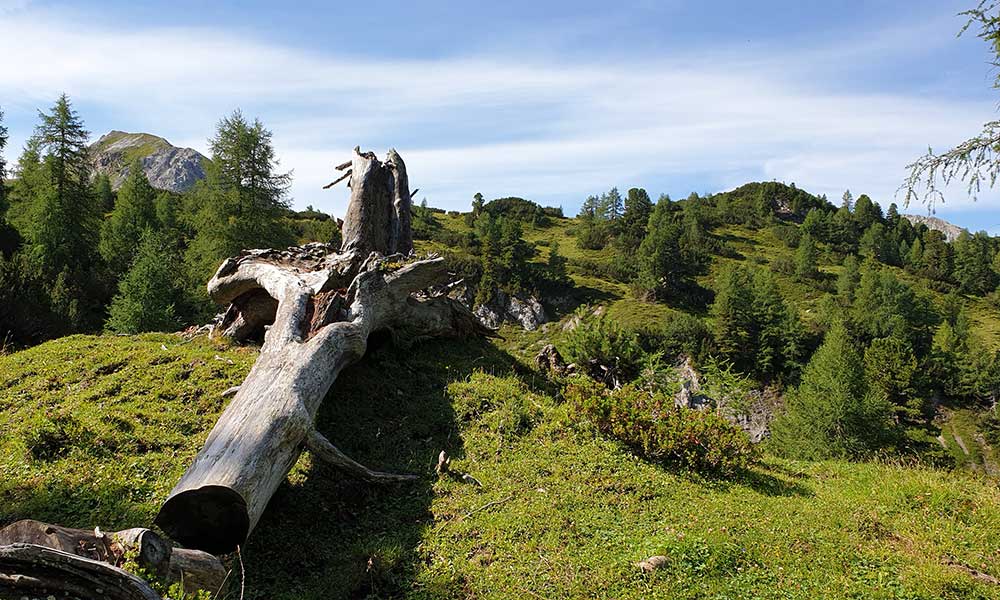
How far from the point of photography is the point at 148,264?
26234 millimetres

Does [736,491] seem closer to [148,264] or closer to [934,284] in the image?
[148,264]

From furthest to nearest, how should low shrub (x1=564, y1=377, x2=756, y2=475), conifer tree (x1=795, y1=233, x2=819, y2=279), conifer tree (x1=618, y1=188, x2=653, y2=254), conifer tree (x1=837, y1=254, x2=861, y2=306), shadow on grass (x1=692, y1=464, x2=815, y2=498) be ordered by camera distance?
1. conifer tree (x1=618, y1=188, x2=653, y2=254)
2. conifer tree (x1=795, y1=233, x2=819, y2=279)
3. conifer tree (x1=837, y1=254, x2=861, y2=306)
4. low shrub (x1=564, y1=377, x2=756, y2=475)
5. shadow on grass (x1=692, y1=464, x2=815, y2=498)

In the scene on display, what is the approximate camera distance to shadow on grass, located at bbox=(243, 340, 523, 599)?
5621 millimetres

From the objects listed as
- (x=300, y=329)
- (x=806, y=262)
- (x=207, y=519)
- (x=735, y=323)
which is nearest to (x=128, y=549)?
(x=207, y=519)

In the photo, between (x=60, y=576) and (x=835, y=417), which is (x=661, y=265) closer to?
(x=835, y=417)

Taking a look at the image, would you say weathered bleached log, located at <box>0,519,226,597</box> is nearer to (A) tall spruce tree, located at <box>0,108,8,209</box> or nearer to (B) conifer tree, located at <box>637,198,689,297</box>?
(A) tall spruce tree, located at <box>0,108,8,209</box>

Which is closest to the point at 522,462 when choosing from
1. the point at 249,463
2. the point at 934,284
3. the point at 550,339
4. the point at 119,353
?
the point at 249,463

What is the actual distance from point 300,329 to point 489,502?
17.3 feet

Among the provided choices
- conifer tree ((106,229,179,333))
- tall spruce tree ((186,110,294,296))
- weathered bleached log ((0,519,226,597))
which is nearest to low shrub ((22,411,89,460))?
weathered bleached log ((0,519,226,597))

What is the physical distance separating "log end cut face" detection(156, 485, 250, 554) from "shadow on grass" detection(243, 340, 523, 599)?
13.0 inches

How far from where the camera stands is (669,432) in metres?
8.89

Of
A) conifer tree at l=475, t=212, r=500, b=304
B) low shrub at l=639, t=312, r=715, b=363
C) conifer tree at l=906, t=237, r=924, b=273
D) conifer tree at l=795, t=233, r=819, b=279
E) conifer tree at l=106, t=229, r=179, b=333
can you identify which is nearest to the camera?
conifer tree at l=106, t=229, r=179, b=333

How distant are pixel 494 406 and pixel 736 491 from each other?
4.46m

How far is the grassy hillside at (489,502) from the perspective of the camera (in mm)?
5594
